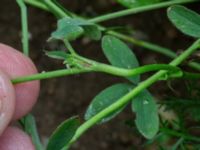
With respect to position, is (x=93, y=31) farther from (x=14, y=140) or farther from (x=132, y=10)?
(x=14, y=140)

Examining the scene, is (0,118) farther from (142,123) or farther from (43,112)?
(43,112)

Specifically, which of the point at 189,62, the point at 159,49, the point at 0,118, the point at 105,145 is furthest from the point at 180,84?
the point at 0,118

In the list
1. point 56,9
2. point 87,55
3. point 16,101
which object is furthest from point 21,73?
point 87,55

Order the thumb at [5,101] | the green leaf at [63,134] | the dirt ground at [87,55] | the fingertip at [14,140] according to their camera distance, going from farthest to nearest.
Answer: the dirt ground at [87,55]
the fingertip at [14,140]
the thumb at [5,101]
the green leaf at [63,134]

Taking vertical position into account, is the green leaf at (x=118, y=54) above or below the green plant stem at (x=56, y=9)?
below

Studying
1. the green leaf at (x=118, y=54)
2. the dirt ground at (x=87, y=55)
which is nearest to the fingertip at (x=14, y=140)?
the green leaf at (x=118, y=54)

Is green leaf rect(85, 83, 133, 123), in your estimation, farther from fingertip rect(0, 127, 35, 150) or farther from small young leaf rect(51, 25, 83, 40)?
fingertip rect(0, 127, 35, 150)

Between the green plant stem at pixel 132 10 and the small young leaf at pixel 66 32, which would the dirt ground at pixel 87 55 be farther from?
the small young leaf at pixel 66 32
